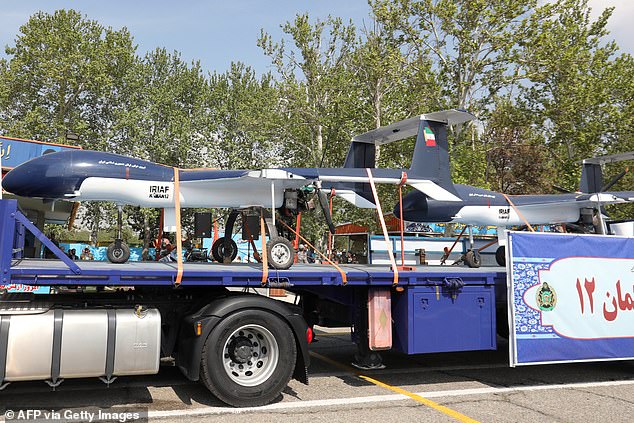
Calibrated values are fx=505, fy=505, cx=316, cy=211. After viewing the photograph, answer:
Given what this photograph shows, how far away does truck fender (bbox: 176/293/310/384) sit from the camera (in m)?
5.74

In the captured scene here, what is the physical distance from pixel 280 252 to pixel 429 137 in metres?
5.49

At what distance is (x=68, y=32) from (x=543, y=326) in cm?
3953

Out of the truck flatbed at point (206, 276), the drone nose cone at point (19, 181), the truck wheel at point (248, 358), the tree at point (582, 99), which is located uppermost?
the tree at point (582, 99)

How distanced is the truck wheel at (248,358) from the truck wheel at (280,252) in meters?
1.40

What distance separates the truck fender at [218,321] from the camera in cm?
574

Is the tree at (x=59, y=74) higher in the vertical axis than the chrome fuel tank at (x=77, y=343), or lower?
higher

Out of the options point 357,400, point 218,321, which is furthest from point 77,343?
point 357,400

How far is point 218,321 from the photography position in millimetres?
5805

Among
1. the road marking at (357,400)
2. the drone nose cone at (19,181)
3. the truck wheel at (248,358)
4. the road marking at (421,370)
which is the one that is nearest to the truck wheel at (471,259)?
the road marking at (421,370)

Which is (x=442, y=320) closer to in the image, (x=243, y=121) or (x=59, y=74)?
(x=243, y=121)

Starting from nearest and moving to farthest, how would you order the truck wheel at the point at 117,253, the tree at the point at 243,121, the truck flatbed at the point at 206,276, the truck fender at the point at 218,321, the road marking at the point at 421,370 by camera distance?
the truck flatbed at the point at 206,276, the truck fender at the point at 218,321, the road marking at the point at 421,370, the truck wheel at the point at 117,253, the tree at the point at 243,121

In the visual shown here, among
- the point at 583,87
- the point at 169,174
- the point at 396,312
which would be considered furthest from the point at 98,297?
the point at 583,87

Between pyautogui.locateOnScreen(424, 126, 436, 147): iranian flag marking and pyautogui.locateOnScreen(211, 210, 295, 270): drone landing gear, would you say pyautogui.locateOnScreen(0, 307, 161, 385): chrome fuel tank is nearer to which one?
pyautogui.locateOnScreen(211, 210, 295, 270): drone landing gear

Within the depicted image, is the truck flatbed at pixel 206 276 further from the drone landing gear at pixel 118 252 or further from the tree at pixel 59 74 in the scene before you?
the tree at pixel 59 74
